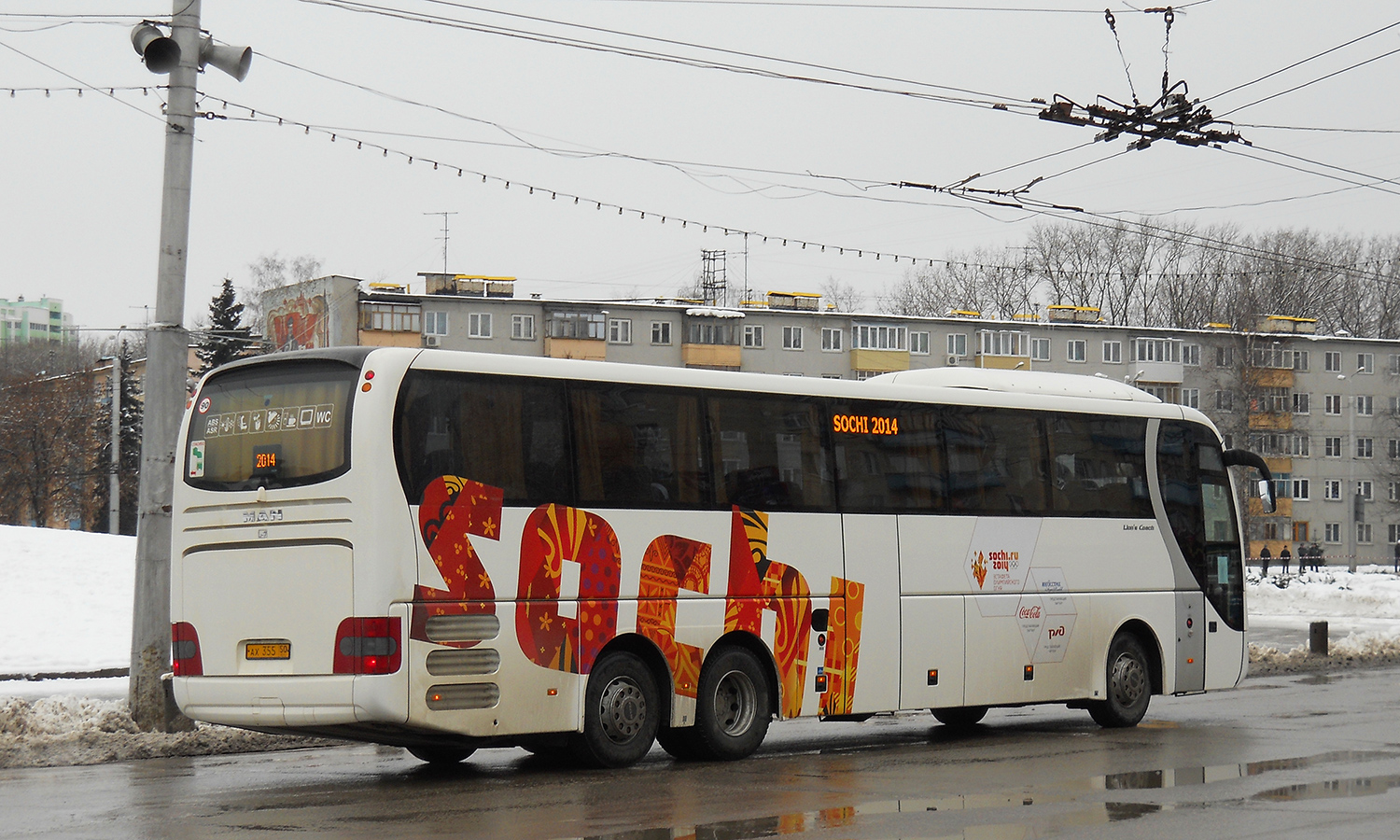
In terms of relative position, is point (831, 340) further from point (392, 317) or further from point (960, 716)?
point (960, 716)

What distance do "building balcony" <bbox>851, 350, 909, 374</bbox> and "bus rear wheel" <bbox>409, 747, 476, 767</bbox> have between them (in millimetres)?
75666

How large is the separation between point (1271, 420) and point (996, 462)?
84.6 metres

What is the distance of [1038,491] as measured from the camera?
16.5 meters

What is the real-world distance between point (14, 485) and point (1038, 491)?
67.2 meters

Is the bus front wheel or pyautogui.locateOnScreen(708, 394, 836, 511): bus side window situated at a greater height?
pyautogui.locateOnScreen(708, 394, 836, 511): bus side window

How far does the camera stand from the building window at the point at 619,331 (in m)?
83.6

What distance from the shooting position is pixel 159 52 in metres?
15.4

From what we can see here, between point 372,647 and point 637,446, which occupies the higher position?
point 637,446

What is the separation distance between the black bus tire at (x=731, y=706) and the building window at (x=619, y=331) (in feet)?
230

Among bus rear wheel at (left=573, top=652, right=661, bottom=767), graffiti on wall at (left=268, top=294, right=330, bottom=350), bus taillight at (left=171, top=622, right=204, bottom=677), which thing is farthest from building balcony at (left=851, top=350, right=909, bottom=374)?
bus taillight at (left=171, top=622, right=204, bottom=677)

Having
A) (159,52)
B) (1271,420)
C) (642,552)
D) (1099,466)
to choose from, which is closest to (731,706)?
(642,552)

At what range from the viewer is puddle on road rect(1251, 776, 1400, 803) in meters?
11.1

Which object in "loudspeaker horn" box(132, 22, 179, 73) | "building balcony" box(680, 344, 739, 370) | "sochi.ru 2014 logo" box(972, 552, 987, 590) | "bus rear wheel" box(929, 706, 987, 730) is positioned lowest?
"bus rear wheel" box(929, 706, 987, 730)

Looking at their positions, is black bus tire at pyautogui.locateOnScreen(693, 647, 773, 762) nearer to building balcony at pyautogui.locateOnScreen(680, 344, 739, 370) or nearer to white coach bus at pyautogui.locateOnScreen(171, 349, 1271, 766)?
white coach bus at pyautogui.locateOnScreen(171, 349, 1271, 766)
